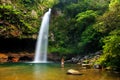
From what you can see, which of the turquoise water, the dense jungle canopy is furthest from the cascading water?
the turquoise water

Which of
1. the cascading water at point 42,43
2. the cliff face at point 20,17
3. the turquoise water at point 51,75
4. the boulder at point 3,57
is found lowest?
the turquoise water at point 51,75

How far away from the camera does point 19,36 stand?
44781 millimetres

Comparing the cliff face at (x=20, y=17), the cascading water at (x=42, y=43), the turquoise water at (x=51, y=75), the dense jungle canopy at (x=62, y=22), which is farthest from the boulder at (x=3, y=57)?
the turquoise water at (x=51, y=75)

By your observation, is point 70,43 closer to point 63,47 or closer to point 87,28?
point 63,47

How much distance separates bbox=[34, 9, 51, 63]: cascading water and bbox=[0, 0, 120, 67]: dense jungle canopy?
37.7 inches

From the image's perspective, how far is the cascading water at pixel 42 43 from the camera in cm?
4544

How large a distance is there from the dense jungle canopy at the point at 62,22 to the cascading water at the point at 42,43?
96 centimetres

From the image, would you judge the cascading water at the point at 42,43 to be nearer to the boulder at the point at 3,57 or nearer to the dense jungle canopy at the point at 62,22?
the dense jungle canopy at the point at 62,22

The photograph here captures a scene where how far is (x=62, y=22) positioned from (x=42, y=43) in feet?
21.8

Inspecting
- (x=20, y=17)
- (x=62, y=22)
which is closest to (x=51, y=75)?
(x=20, y=17)

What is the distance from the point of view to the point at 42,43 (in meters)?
47.4

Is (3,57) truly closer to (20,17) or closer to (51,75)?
(20,17)

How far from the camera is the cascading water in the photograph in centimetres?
4544

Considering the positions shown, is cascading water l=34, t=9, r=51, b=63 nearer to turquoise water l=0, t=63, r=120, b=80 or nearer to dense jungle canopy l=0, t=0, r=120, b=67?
dense jungle canopy l=0, t=0, r=120, b=67
